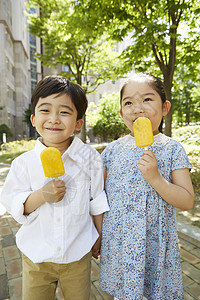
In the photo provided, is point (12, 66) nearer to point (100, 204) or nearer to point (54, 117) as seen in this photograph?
point (54, 117)

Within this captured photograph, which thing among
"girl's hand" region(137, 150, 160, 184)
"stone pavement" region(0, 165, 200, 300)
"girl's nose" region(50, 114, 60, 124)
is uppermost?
"girl's nose" region(50, 114, 60, 124)

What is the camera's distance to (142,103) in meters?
1.42

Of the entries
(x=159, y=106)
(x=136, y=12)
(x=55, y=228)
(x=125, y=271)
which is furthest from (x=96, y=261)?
(x=136, y=12)

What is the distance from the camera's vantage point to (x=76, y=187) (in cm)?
147

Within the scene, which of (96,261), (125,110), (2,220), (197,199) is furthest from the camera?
(197,199)

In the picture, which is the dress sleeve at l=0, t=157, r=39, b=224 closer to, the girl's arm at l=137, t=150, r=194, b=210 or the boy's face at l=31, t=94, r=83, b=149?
the boy's face at l=31, t=94, r=83, b=149

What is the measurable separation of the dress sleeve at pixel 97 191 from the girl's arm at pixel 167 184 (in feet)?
1.08

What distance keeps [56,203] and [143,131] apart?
752 millimetres

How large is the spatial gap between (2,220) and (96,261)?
7.47 feet

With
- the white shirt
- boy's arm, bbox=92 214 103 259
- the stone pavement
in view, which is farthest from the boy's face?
the stone pavement

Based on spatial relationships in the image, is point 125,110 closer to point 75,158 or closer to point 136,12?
point 75,158

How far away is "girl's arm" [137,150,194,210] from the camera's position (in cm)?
133

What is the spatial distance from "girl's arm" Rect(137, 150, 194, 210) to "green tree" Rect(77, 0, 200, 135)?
4808mm

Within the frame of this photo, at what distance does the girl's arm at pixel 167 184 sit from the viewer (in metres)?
1.33
